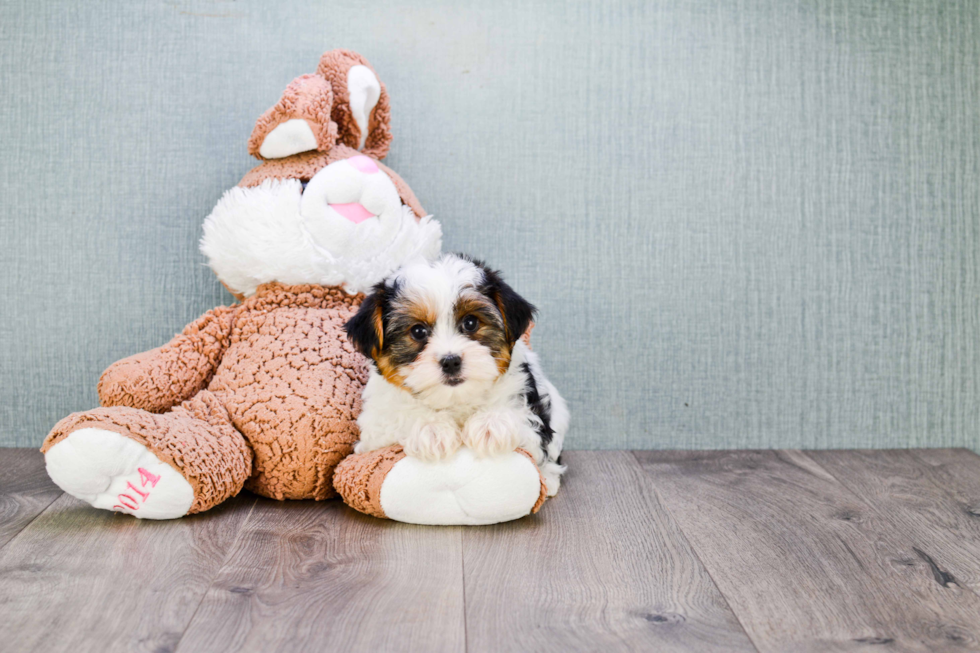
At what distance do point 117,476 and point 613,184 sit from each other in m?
1.48

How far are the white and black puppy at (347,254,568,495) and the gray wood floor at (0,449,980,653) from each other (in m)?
0.20

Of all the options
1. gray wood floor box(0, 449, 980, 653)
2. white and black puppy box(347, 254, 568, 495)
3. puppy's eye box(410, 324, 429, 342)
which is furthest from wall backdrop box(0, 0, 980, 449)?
puppy's eye box(410, 324, 429, 342)

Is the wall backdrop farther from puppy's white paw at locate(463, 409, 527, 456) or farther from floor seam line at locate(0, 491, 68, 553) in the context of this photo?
puppy's white paw at locate(463, 409, 527, 456)

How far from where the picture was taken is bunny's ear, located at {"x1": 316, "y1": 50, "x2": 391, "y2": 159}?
6.12 feet

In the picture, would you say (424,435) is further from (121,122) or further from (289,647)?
(121,122)

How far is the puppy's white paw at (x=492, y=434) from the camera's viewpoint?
1.49 meters

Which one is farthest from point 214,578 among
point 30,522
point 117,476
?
point 30,522

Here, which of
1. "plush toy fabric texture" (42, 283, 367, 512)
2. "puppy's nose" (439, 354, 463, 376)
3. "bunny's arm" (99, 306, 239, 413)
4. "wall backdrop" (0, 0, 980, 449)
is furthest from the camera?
"wall backdrop" (0, 0, 980, 449)

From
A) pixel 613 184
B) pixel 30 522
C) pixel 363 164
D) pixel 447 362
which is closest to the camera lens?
pixel 447 362

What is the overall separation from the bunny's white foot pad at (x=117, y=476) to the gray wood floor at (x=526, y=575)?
5 centimetres

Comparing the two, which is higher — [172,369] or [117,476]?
[172,369]

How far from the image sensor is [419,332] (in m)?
1.48

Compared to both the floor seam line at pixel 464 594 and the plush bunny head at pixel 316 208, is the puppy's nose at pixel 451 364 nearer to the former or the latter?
the floor seam line at pixel 464 594

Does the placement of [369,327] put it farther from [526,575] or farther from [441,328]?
[526,575]
